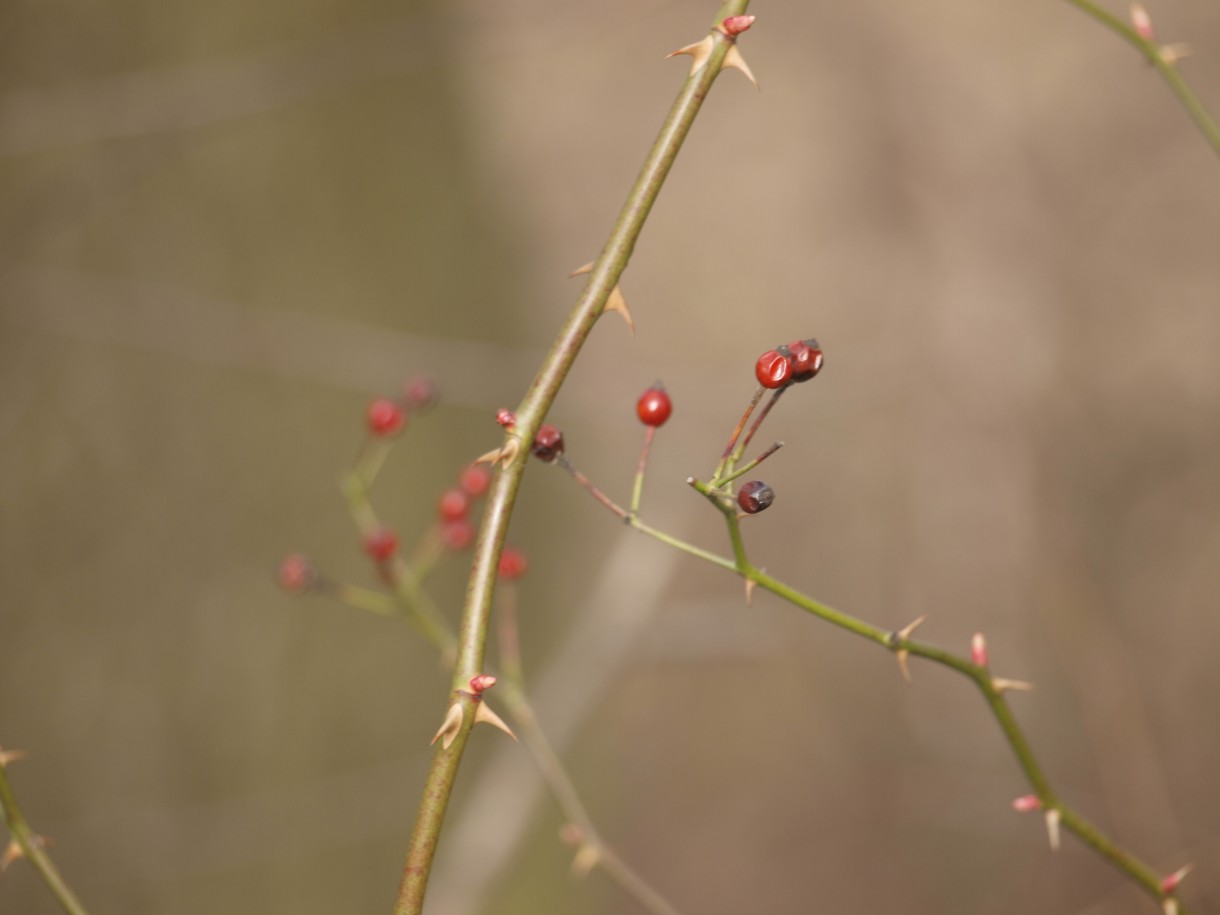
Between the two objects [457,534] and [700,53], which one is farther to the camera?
[457,534]

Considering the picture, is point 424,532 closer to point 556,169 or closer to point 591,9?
point 556,169

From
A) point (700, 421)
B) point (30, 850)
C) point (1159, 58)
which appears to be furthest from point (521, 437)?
point (700, 421)

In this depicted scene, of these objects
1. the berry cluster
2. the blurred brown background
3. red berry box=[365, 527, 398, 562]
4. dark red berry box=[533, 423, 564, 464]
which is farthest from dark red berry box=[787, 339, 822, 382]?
the blurred brown background

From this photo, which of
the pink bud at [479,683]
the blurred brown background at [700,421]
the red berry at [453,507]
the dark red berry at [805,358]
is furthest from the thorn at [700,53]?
the blurred brown background at [700,421]

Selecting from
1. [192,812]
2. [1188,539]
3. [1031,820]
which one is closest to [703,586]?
[1031,820]

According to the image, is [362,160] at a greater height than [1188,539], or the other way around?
[362,160]

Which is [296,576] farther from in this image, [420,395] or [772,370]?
[772,370]
